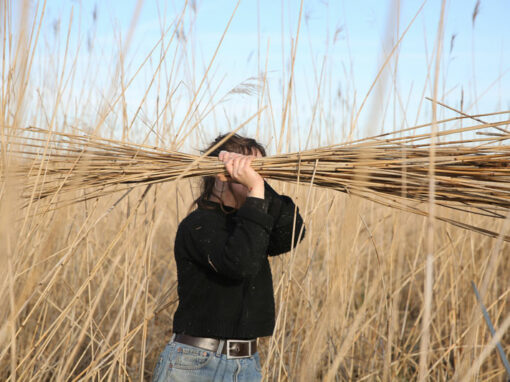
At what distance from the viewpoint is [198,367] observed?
1.14 meters

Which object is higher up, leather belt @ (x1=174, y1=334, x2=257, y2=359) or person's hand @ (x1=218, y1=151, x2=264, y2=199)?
person's hand @ (x1=218, y1=151, x2=264, y2=199)

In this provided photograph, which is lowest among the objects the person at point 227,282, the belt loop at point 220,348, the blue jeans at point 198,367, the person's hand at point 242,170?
the blue jeans at point 198,367

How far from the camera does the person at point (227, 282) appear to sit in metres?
1.10

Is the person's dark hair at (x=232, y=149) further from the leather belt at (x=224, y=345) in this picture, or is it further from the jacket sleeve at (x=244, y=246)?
the leather belt at (x=224, y=345)

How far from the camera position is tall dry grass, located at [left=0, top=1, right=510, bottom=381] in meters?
0.83

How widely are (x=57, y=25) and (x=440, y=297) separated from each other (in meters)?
1.56

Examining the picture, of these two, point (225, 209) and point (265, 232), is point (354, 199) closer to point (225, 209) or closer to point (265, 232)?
point (265, 232)

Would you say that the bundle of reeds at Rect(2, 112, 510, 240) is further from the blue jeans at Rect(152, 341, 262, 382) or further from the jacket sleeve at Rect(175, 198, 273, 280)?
the blue jeans at Rect(152, 341, 262, 382)

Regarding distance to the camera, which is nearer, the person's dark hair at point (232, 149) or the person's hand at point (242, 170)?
the person's hand at point (242, 170)

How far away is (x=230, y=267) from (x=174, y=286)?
1.63ft

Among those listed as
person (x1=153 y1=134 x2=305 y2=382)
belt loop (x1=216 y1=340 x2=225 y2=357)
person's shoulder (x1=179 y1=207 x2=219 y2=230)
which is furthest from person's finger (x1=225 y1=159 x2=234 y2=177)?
belt loop (x1=216 y1=340 x2=225 y2=357)

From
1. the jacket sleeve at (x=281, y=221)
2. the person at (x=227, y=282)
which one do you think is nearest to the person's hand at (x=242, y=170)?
the person at (x=227, y=282)

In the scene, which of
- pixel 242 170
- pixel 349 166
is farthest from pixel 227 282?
pixel 349 166

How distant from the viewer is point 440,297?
5.71ft
